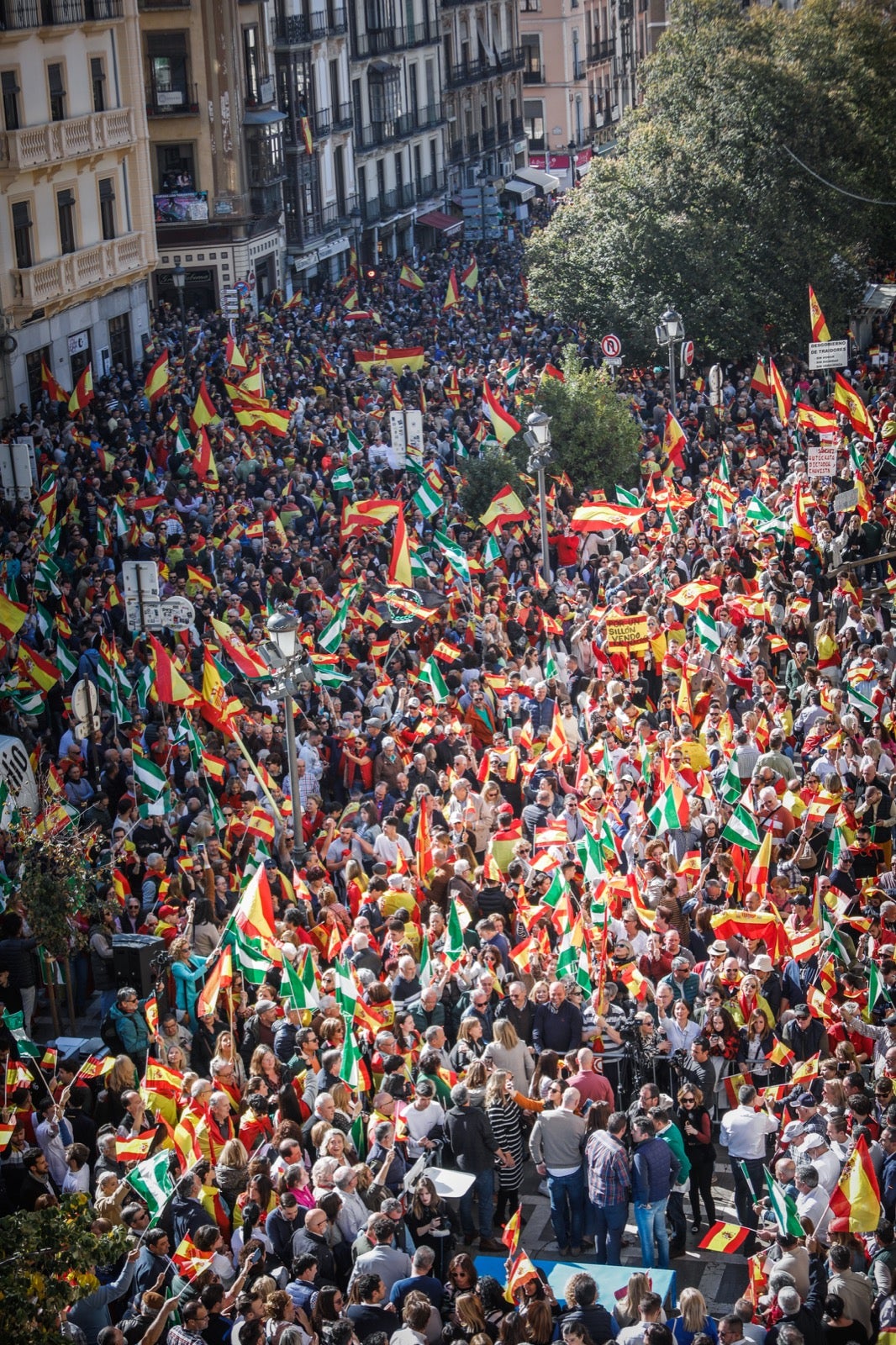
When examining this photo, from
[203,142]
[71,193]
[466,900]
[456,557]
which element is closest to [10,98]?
Answer: [71,193]

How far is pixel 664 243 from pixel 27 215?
12262mm

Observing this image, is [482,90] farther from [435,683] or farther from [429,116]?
[435,683]

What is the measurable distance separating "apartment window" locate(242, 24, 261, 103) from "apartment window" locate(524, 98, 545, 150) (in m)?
30.3

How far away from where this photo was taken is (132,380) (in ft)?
129

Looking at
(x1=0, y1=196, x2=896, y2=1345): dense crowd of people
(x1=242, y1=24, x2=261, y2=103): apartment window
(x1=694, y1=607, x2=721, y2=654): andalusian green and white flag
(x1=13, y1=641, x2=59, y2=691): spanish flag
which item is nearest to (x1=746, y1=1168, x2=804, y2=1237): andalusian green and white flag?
(x1=0, y1=196, x2=896, y2=1345): dense crowd of people

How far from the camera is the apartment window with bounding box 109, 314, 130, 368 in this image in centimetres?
4300

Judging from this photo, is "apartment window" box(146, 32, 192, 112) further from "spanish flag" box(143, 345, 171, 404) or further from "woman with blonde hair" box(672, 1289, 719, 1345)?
"woman with blonde hair" box(672, 1289, 719, 1345)

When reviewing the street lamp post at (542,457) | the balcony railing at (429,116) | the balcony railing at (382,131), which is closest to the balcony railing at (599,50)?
the balcony railing at (429,116)

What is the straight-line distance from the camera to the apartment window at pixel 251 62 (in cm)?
5209

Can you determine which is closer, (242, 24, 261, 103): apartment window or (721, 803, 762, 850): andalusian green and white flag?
(721, 803, 762, 850): andalusian green and white flag

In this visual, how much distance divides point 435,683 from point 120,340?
24.7 meters

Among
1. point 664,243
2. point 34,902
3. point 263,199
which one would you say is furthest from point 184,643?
point 263,199

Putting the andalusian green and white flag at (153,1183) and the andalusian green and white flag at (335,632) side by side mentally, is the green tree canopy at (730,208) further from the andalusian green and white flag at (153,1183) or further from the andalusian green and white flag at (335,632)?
the andalusian green and white flag at (153,1183)

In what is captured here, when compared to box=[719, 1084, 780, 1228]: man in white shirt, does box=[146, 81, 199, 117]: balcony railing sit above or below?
above
